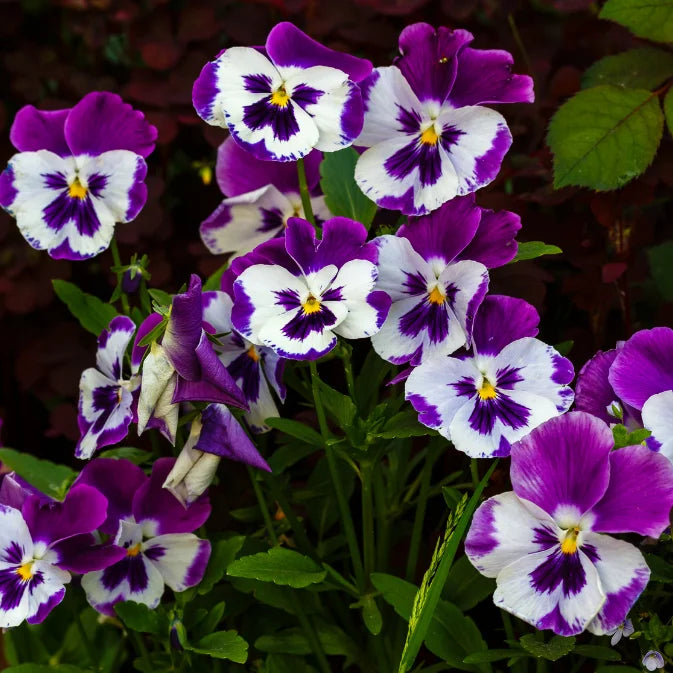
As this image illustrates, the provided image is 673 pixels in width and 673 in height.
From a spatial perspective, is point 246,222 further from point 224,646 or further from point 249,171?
point 224,646

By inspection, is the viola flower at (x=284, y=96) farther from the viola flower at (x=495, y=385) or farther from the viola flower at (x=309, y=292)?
the viola flower at (x=495, y=385)

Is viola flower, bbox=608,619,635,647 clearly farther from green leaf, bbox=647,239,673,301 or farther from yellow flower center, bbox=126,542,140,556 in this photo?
green leaf, bbox=647,239,673,301

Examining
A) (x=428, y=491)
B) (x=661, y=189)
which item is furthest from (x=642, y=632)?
(x=661, y=189)

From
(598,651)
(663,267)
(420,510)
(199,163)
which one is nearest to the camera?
(598,651)

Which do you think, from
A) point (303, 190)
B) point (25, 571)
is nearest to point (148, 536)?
point (25, 571)

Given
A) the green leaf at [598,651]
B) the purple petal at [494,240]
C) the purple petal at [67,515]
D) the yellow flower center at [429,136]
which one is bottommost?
the green leaf at [598,651]

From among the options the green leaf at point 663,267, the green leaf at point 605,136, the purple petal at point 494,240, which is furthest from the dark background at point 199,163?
the purple petal at point 494,240

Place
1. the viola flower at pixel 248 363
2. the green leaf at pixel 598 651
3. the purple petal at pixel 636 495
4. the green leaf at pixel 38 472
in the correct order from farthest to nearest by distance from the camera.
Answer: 1. the green leaf at pixel 38 472
2. the viola flower at pixel 248 363
3. the green leaf at pixel 598 651
4. the purple petal at pixel 636 495

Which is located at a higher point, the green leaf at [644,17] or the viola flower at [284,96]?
the viola flower at [284,96]
